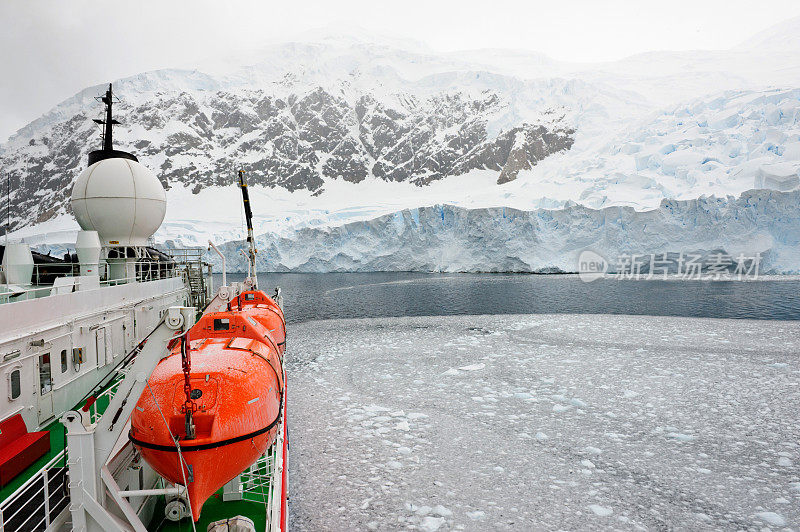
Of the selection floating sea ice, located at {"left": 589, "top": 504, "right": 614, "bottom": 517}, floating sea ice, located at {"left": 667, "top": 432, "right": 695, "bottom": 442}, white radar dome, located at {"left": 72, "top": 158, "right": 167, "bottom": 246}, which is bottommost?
floating sea ice, located at {"left": 589, "top": 504, "right": 614, "bottom": 517}

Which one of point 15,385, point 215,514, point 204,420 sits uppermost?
point 204,420

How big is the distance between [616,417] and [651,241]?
3272 cm

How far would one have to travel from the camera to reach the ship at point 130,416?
3357mm

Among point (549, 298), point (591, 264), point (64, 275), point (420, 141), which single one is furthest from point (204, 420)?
point (420, 141)

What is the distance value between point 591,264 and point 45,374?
39.3 m

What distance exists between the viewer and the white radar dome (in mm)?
11258

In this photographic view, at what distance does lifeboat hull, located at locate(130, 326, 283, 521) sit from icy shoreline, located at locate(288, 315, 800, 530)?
2.19 metres

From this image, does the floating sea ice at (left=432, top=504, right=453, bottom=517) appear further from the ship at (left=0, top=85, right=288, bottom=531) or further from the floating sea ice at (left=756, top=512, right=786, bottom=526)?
the floating sea ice at (left=756, top=512, right=786, bottom=526)

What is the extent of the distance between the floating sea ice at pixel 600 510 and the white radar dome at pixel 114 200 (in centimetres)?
1206

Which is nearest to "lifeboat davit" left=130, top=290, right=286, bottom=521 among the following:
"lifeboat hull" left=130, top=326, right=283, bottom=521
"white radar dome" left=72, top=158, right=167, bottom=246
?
"lifeboat hull" left=130, top=326, right=283, bottom=521

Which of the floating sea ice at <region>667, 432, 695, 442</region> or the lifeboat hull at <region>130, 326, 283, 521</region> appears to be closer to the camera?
the lifeboat hull at <region>130, 326, 283, 521</region>

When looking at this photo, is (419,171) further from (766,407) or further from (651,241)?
(766,407)

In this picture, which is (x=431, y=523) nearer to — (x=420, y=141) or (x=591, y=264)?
(x=591, y=264)

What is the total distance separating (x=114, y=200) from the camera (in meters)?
11.3
